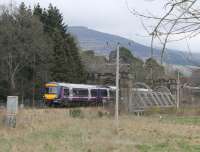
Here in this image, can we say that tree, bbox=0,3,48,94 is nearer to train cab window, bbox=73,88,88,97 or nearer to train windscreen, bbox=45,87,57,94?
train windscreen, bbox=45,87,57,94

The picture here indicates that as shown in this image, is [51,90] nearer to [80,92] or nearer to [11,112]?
[80,92]

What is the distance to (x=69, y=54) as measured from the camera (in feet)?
207

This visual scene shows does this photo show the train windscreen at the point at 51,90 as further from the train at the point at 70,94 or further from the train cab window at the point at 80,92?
the train cab window at the point at 80,92

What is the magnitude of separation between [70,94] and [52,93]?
184 centimetres

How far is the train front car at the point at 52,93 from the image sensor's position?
5525 cm

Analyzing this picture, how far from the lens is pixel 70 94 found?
2206 inches

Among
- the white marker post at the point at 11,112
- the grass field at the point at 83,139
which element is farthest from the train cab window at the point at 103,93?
the white marker post at the point at 11,112

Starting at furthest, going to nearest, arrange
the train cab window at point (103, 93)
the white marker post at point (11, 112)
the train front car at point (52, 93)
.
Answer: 1. the train cab window at point (103, 93)
2. the train front car at point (52, 93)
3. the white marker post at point (11, 112)

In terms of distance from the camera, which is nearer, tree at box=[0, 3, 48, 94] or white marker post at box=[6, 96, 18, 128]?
white marker post at box=[6, 96, 18, 128]

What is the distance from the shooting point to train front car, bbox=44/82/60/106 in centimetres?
5525

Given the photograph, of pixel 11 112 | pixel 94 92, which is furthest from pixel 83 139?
pixel 94 92

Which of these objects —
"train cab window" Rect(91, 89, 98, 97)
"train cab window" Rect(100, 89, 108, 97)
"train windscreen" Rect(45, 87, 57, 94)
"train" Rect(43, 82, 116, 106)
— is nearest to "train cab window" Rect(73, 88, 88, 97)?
"train" Rect(43, 82, 116, 106)

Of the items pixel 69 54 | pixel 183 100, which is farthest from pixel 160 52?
pixel 183 100

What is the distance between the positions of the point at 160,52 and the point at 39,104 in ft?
183
